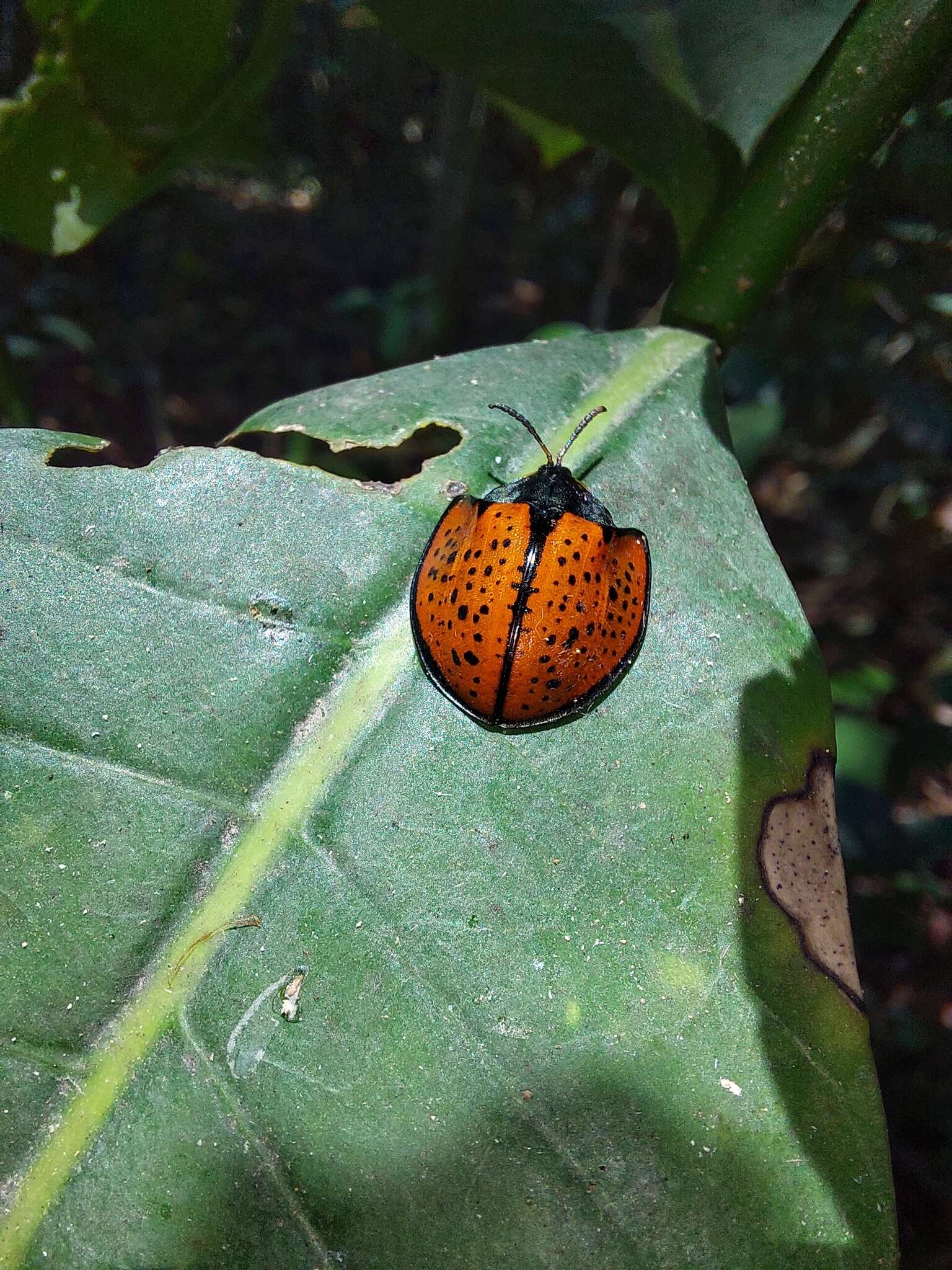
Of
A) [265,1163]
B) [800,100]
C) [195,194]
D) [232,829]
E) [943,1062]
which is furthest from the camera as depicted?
[195,194]

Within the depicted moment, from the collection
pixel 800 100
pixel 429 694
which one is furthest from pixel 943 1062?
pixel 800 100

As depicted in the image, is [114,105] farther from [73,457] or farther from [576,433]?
[576,433]

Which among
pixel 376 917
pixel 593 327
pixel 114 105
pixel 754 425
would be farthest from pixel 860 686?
pixel 114 105

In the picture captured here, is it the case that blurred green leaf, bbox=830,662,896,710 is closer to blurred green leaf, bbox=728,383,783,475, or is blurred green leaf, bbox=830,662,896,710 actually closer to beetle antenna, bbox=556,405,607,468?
blurred green leaf, bbox=728,383,783,475

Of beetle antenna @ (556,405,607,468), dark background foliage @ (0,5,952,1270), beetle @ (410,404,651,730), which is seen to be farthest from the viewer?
dark background foliage @ (0,5,952,1270)

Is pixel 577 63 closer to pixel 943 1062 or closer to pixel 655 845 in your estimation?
pixel 655 845

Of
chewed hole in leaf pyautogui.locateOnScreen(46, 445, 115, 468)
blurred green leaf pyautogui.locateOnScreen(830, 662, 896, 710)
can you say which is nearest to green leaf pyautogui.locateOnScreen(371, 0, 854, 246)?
chewed hole in leaf pyautogui.locateOnScreen(46, 445, 115, 468)

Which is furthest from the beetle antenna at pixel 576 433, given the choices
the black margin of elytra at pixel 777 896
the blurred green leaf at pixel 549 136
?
the blurred green leaf at pixel 549 136

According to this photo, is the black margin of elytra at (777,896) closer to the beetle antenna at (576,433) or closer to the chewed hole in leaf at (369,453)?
the beetle antenna at (576,433)
